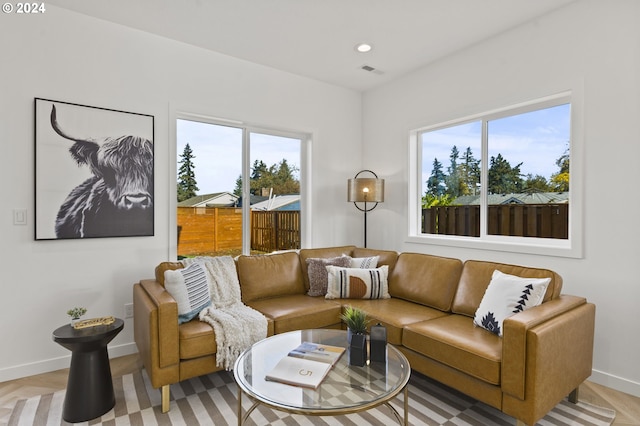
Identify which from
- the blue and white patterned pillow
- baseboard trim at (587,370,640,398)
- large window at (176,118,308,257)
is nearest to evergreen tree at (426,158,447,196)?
large window at (176,118,308,257)

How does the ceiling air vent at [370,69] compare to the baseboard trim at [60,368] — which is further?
the ceiling air vent at [370,69]

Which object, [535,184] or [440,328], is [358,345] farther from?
[535,184]

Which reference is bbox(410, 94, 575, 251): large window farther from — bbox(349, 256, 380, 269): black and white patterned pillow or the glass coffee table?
the glass coffee table

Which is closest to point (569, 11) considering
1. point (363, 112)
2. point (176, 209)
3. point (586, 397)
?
point (363, 112)

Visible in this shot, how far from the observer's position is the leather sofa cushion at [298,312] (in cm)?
263

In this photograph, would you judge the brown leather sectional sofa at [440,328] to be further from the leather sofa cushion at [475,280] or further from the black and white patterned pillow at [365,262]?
the black and white patterned pillow at [365,262]

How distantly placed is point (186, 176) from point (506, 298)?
9.24 feet

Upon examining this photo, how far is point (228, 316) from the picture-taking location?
248cm

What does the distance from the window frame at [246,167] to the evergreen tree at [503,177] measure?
6.29ft

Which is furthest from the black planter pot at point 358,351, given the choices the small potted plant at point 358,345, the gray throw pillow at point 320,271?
the gray throw pillow at point 320,271

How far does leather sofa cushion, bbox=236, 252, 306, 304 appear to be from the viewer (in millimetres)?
3051

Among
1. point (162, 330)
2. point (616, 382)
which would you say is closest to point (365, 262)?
point (162, 330)

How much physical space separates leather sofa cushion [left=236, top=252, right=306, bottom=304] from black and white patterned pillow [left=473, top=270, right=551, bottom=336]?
158cm

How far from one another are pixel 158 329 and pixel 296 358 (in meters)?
0.87
